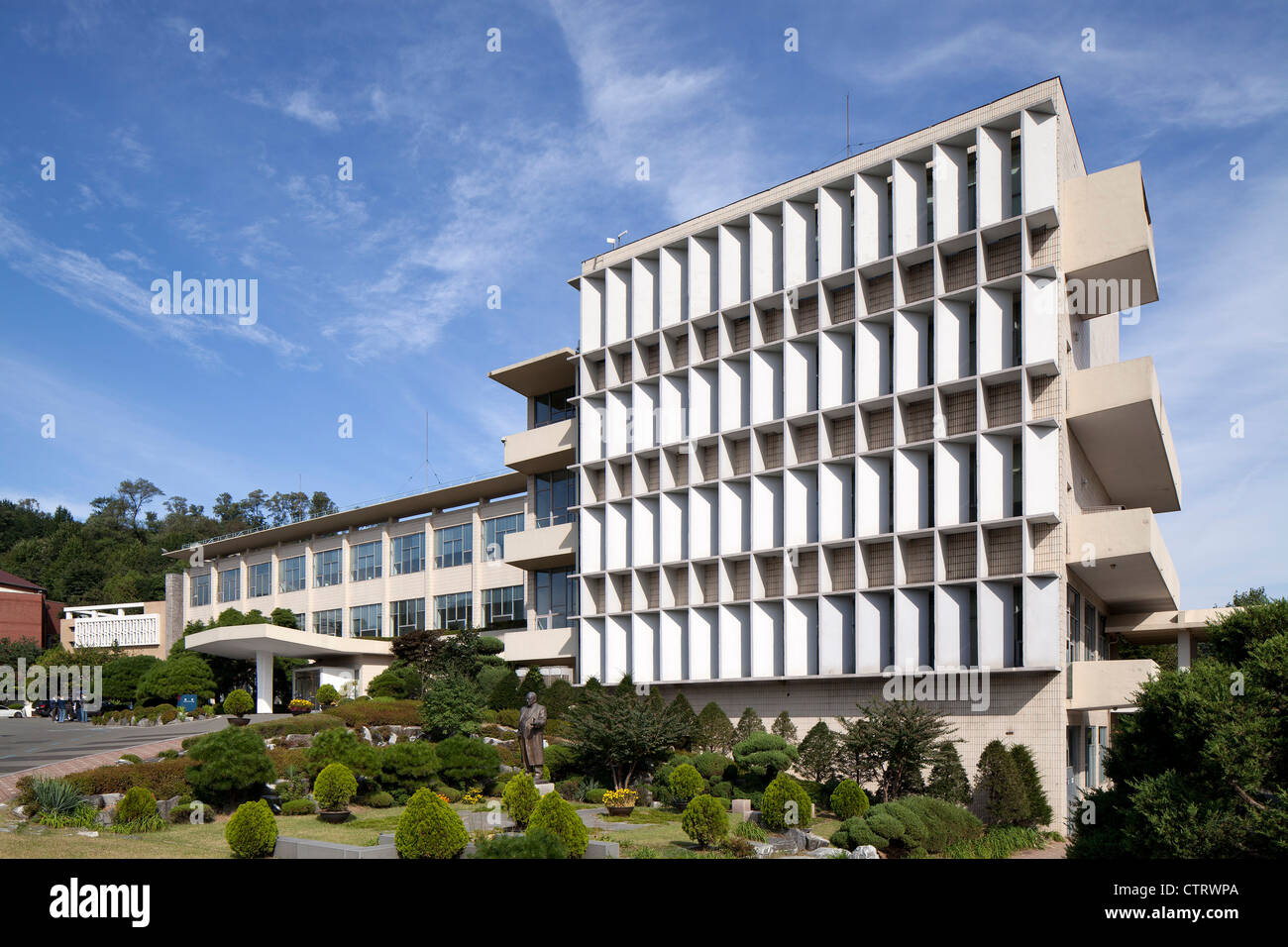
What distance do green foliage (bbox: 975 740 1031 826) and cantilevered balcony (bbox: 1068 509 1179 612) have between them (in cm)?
603

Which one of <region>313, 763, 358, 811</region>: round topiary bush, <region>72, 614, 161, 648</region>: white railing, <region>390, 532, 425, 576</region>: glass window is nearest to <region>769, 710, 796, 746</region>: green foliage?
<region>313, 763, 358, 811</region>: round topiary bush

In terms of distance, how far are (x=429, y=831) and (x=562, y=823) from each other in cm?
227

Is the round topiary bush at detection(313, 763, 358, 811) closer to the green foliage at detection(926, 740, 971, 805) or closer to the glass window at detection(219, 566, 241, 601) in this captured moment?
the green foliage at detection(926, 740, 971, 805)

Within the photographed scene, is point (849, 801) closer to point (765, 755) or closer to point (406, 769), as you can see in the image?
point (765, 755)

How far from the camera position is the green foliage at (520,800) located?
22.0 m

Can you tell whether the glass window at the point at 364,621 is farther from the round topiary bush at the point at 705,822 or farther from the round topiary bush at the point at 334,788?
the round topiary bush at the point at 705,822

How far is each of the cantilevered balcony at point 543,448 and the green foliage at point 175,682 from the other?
20.9m

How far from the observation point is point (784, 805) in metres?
25.3

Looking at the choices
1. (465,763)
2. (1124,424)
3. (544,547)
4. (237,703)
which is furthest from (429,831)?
(237,703)

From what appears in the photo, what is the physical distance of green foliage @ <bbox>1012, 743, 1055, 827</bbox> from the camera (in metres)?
28.8

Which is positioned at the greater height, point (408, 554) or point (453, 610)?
point (408, 554)

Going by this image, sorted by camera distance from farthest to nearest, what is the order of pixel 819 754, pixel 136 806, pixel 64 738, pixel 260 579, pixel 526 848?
pixel 260 579
pixel 64 738
pixel 819 754
pixel 136 806
pixel 526 848

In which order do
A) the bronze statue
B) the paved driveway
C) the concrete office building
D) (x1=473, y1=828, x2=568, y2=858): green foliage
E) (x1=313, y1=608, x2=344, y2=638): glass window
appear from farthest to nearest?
(x1=313, y1=608, x2=344, y2=638): glass window → the paved driveway → the concrete office building → the bronze statue → (x1=473, y1=828, x2=568, y2=858): green foliage
